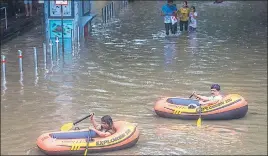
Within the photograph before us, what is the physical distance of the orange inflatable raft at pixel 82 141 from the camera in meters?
10.1

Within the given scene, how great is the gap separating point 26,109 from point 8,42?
433 inches

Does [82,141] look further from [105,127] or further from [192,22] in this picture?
[192,22]

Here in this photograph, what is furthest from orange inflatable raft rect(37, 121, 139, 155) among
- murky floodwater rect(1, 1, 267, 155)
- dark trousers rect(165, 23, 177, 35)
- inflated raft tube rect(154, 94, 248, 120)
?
dark trousers rect(165, 23, 177, 35)

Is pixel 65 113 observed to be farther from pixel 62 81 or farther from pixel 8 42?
pixel 8 42

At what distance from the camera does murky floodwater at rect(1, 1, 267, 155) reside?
11.4m

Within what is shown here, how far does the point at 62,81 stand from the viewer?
54.0ft

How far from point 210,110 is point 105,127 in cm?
278

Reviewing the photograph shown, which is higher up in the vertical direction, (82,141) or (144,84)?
(82,141)

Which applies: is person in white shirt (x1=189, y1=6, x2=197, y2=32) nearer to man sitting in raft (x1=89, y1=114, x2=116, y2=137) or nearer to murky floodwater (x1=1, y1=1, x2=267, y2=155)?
murky floodwater (x1=1, y1=1, x2=267, y2=155)

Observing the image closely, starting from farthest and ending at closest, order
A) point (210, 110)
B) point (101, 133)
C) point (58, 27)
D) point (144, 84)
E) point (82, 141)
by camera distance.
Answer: point (58, 27), point (144, 84), point (210, 110), point (101, 133), point (82, 141)

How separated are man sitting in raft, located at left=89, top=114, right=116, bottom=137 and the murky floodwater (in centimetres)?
39

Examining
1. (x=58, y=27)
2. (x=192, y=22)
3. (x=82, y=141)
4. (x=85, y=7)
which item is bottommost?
(x=82, y=141)

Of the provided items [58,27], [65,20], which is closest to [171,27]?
[65,20]

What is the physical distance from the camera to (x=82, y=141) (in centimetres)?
1023
